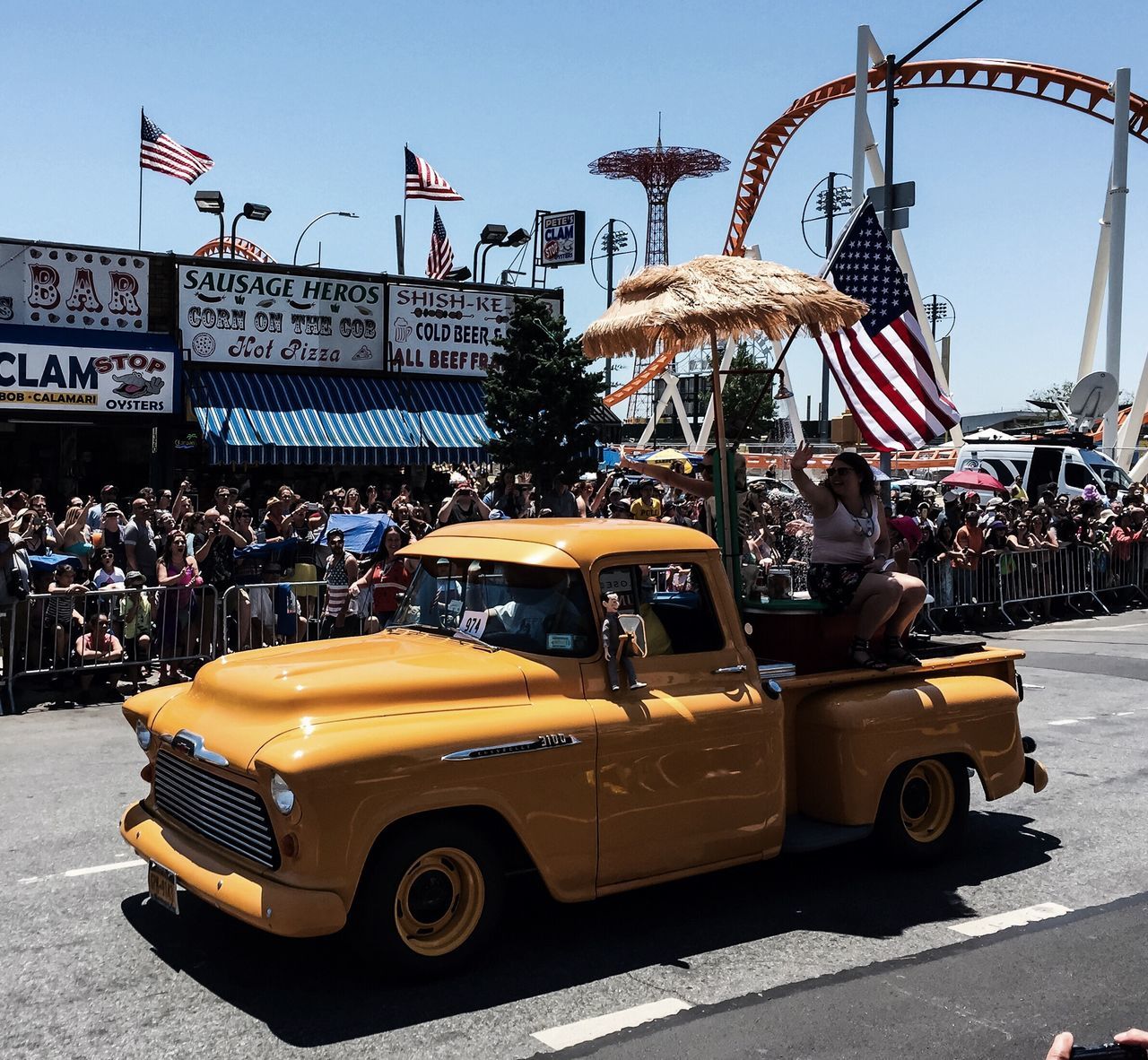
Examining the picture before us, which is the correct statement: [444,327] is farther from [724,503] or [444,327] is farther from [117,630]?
[724,503]

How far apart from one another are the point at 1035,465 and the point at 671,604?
22.0m

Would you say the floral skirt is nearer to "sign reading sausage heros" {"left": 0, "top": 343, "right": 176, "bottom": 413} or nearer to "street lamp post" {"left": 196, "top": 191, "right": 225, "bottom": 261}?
"sign reading sausage heros" {"left": 0, "top": 343, "right": 176, "bottom": 413}

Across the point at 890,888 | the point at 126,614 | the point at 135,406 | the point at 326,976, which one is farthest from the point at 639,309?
the point at 135,406

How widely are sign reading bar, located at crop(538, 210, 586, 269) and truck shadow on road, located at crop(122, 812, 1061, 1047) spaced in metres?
26.7

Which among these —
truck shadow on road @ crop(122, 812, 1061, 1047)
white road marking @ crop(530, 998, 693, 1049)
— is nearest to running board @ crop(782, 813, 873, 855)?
truck shadow on road @ crop(122, 812, 1061, 1047)

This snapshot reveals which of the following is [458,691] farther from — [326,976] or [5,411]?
[5,411]

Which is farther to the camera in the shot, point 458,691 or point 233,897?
point 458,691

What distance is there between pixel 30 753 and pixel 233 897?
5.31 meters

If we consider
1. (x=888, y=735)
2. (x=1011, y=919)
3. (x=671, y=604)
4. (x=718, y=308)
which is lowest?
(x=1011, y=919)

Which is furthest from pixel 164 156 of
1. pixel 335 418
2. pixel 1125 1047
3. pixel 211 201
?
pixel 1125 1047

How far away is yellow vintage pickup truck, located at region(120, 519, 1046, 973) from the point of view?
4.64 meters

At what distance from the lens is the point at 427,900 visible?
16.2 ft

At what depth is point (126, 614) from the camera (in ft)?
37.0

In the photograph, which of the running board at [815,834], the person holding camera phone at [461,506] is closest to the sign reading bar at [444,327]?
the person holding camera phone at [461,506]
